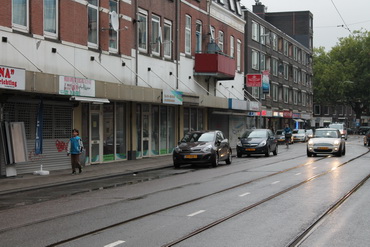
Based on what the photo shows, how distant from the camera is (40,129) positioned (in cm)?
1736

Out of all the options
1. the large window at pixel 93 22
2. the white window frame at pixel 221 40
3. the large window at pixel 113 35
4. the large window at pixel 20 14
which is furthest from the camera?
the white window frame at pixel 221 40

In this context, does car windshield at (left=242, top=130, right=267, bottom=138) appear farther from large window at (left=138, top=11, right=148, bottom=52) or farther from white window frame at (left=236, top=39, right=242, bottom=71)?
white window frame at (left=236, top=39, right=242, bottom=71)

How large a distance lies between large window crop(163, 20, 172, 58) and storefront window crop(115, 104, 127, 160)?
5.74 meters

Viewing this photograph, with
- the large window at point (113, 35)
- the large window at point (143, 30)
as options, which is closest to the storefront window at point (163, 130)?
the large window at point (143, 30)

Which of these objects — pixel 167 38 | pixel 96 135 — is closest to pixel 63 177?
pixel 96 135

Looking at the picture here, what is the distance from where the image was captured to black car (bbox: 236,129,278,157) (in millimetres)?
27281

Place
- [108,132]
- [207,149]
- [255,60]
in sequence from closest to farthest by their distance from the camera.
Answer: [207,149], [108,132], [255,60]

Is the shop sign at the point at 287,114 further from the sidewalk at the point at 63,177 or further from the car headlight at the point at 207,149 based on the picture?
the car headlight at the point at 207,149

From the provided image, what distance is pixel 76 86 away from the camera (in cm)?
1767

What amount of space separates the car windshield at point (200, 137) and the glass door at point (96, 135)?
145 inches

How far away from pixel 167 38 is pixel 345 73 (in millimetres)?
66463

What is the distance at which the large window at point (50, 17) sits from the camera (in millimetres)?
18694

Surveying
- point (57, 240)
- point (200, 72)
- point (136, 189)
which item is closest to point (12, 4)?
point (136, 189)

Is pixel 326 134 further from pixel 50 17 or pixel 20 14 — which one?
pixel 20 14
